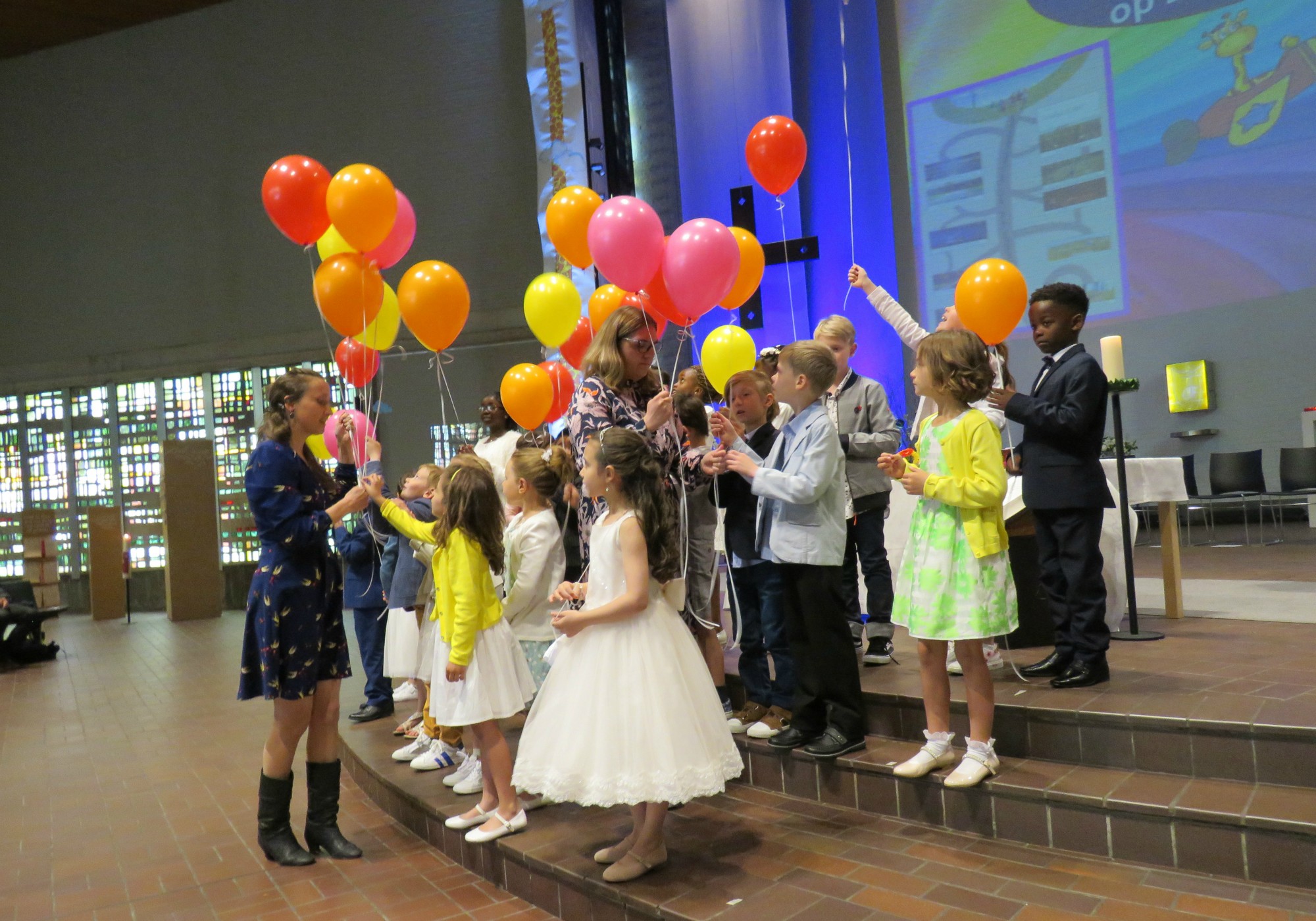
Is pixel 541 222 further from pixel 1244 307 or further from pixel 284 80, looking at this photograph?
pixel 1244 307

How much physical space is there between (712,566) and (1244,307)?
7014 millimetres

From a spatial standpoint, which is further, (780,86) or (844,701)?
(780,86)

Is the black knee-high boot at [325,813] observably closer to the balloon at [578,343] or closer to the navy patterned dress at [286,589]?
the navy patterned dress at [286,589]

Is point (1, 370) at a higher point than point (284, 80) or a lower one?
lower

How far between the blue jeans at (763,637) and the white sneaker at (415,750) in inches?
54.8

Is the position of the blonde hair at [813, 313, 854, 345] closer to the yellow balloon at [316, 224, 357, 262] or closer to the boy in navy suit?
the boy in navy suit

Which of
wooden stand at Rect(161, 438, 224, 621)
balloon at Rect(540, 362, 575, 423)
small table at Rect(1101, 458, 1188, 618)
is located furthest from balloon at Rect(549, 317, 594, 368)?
wooden stand at Rect(161, 438, 224, 621)

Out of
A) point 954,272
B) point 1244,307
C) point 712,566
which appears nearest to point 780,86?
point 954,272

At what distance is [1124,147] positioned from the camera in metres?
8.31

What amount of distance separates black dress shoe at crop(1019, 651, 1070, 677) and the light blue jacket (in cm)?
99

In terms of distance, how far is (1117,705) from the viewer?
2.98 metres

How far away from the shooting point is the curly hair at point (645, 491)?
2689mm

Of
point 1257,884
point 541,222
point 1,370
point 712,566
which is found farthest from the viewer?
point 1,370

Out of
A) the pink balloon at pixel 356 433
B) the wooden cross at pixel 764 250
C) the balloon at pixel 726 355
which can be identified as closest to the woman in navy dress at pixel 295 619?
the pink balloon at pixel 356 433
